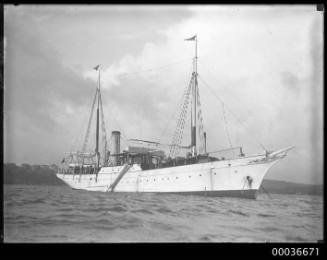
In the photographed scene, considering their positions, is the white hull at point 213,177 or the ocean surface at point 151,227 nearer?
the ocean surface at point 151,227
